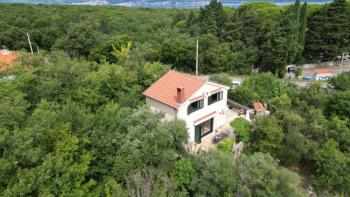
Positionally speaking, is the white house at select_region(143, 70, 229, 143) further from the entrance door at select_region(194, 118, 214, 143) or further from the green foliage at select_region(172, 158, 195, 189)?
the green foliage at select_region(172, 158, 195, 189)

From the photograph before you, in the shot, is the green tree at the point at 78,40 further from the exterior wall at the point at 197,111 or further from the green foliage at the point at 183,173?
the green foliage at the point at 183,173

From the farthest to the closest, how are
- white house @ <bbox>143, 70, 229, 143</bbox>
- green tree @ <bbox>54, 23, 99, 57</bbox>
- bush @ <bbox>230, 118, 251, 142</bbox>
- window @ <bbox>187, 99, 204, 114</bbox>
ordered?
green tree @ <bbox>54, 23, 99, 57</bbox> < bush @ <bbox>230, 118, 251, 142</bbox> < window @ <bbox>187, 99, 204, 114</bbox> < white house @ <bbox>143, 70, 229, 143</bbox>

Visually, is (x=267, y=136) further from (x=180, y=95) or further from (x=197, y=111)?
(x=180, y=95)

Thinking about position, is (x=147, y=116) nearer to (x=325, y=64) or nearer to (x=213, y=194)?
(x=213, y=194)

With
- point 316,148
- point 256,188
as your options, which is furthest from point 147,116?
point 316,148

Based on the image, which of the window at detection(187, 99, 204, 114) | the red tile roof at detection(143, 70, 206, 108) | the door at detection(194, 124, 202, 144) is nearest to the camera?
the red tile roof at detection(143, 70, 206, 108)

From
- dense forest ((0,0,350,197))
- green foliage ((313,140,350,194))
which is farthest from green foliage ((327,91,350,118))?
green foliage ((313,140,350,194))
